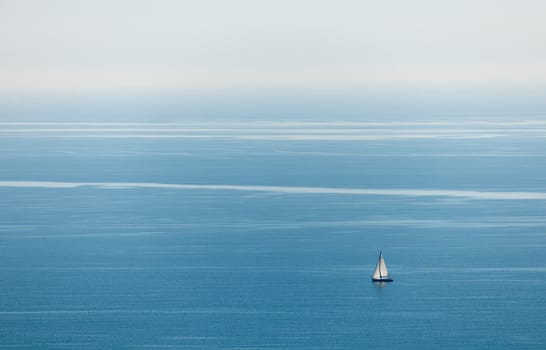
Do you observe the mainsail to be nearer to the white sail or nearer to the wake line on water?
the white sail

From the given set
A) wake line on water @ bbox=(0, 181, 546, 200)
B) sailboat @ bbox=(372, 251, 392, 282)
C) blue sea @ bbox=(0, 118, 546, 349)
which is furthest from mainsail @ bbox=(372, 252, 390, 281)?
wake line on water @ bbox=(0, 181, 546, 200)

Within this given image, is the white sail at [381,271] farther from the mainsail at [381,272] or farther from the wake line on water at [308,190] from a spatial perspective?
the wake line on water at [308,190]

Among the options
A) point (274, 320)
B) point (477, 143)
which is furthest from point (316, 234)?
point (477, 143)

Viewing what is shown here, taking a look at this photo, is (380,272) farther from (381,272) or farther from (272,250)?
(272,250)

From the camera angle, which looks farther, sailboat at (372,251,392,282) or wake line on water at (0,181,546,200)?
wake line on water at (0,181,546,200)

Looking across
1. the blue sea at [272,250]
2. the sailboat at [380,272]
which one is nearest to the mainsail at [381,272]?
the sailboat at [380,272]

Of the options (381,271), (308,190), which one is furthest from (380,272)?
(308,190)

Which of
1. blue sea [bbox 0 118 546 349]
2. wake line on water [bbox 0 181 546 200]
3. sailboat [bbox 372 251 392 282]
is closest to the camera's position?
blue sea [bbox 0 118 546 349]

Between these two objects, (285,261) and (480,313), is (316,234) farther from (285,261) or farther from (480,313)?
(480,313)
